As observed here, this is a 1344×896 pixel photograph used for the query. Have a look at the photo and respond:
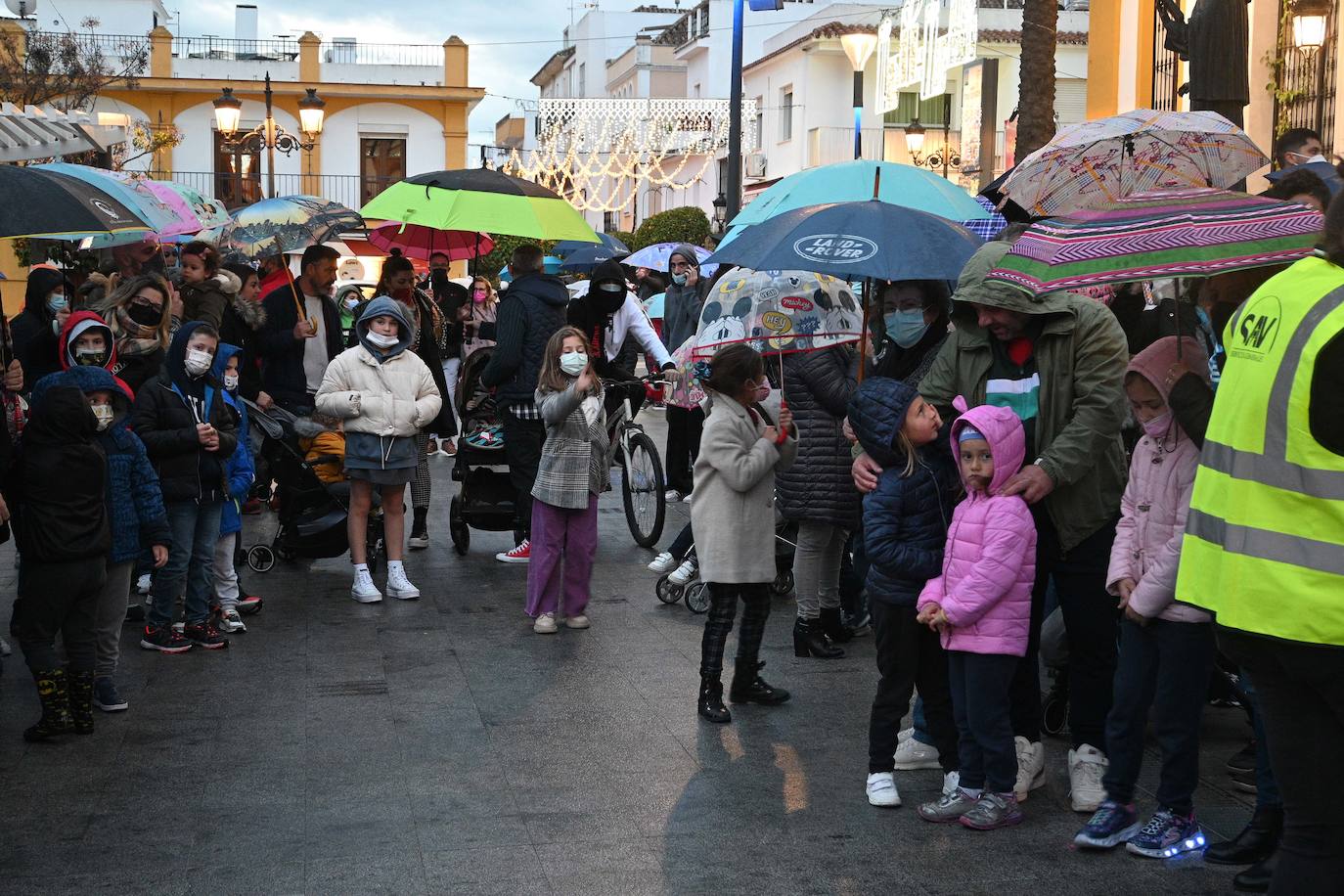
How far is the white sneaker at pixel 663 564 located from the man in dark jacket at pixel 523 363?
2.69 feet

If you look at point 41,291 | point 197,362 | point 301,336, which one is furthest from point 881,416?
point 41,291

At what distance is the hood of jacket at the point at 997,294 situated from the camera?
565 centimetres

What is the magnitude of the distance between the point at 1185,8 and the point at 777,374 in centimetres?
1372

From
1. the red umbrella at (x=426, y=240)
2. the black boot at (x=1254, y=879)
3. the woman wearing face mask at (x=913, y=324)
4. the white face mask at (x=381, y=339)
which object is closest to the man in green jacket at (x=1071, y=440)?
the black boot at (x=1254, y=879)

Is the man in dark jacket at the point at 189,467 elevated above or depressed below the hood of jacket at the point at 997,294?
below

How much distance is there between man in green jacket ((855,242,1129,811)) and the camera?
5.66 metres

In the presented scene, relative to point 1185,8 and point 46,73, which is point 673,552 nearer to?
point 1185,8

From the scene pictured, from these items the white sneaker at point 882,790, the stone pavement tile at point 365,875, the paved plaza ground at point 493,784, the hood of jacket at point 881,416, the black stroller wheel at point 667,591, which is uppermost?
the hood of jacket at point 881,416

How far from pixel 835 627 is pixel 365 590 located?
2.95 metres

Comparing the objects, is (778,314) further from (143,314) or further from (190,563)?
(143,314)

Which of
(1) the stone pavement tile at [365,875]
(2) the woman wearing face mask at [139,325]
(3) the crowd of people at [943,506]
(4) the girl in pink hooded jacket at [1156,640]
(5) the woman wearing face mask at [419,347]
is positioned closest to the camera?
(3) the crowd of people at [943,506]

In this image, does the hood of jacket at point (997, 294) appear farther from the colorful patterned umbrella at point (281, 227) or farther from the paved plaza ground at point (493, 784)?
the colorful patterned umbrella at point (281, 227)

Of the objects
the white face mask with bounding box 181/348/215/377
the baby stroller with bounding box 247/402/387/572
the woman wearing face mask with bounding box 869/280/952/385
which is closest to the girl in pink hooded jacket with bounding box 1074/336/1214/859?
the woman wearing face mask with bounding box 869/280/952/385

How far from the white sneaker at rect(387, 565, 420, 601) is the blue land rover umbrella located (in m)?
3.53
